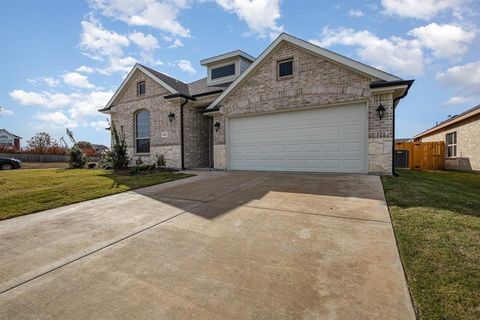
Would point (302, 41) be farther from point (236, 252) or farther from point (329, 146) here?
point (236, 252)

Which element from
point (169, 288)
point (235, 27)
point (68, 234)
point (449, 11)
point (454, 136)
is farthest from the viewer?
point (454, 136)

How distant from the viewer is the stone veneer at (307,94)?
777 cm

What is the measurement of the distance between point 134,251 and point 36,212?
10.4 feet

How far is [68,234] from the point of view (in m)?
3.24

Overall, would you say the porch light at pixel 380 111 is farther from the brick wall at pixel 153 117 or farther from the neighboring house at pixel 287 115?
the brick wall at pixel 153 117

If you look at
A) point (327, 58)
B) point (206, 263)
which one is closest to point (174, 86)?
point (327, 58)

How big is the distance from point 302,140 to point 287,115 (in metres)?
1.24

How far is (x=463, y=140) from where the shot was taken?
13062mm

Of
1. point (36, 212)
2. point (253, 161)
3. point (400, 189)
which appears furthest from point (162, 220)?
point (253, 161)

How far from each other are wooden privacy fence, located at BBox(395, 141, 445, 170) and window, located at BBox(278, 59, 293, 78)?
35.1ft

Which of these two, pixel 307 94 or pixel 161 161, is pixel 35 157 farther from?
pixel 307 94

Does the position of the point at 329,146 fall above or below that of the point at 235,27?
below

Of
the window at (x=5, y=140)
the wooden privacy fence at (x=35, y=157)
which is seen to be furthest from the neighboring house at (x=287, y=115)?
the window at (x=5, y=140)

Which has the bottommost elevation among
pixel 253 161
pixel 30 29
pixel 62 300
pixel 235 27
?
pixel 62 300
